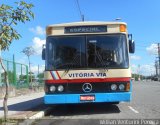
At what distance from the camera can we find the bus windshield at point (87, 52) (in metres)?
15.1

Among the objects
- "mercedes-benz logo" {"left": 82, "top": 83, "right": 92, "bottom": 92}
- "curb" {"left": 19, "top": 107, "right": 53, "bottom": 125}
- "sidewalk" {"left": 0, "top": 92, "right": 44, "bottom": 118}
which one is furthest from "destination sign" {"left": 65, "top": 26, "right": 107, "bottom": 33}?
"sidewalk" {"left": 0, "top": 92, "right": 44, "bottom": 118}

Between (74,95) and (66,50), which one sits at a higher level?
(66,50)

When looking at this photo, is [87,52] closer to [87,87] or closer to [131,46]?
[87,87]

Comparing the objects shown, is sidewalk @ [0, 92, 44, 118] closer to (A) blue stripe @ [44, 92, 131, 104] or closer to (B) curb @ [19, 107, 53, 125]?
(B) curb @ [19, 107, 53, 125]

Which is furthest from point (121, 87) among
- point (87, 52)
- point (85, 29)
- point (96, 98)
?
point (85, 29)

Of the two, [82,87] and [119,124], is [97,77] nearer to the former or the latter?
[82,87]

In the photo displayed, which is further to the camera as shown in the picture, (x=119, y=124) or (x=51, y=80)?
(x=51, y=80)

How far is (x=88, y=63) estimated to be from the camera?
15.1 metres

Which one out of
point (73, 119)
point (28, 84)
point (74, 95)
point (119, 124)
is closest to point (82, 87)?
point (74, 95)

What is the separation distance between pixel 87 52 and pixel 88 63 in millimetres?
405

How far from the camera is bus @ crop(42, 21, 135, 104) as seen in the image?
1489 centimetres

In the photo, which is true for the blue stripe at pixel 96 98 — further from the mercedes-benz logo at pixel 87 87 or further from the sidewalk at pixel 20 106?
the sidewalk at pixel 20 106

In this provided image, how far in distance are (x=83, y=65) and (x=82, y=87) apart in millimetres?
776

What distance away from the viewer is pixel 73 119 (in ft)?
45.8
